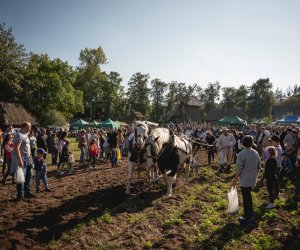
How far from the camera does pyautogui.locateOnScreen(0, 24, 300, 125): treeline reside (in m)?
39.2

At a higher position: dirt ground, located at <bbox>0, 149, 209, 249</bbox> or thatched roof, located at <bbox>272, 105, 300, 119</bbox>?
thatched roof, located at <bbox>272, 105, 300, 119</bbox>

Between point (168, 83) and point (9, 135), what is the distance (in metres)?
87.4

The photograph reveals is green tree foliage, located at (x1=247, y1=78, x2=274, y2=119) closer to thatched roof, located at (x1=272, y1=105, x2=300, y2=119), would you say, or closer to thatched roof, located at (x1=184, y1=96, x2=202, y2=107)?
thatched roof, located at (x1=272, y1=105, x2=300, y2=119)

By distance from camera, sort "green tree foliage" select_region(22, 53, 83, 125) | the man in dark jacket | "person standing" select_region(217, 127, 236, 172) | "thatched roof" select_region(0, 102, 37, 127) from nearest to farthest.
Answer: "person standing" select_region(217, 127, 236, 172), the man in dark jacket, "thatched roof" select_region(0, 102, 37, 127), "green tree foliage" select_region(22, 53, 83, 125)

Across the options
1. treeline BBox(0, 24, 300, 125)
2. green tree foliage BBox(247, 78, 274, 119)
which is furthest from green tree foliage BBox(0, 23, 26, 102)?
green tree foliage BBox(247, 78, 274, 119)

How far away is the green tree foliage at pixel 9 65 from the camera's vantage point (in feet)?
121

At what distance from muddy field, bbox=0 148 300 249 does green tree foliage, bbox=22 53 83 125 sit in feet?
119

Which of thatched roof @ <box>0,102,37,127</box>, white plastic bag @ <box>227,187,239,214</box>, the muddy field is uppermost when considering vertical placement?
thatched roof @ <box>0,102,37,127</box>

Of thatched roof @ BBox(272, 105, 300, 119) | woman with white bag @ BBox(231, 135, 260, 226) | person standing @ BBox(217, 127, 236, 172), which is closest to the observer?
woman with white bag @ BBox(231, 135, 260, 226)

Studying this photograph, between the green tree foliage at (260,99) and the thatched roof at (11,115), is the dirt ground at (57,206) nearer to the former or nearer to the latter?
the thatched roof at (11,115)

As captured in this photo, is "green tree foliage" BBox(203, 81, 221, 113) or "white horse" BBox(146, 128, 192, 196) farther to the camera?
"green tree foliage" BBox(203, 81, 221, 113)

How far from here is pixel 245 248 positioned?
5691mm

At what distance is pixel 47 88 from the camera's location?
150 ft

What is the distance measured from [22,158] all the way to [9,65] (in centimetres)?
3415
